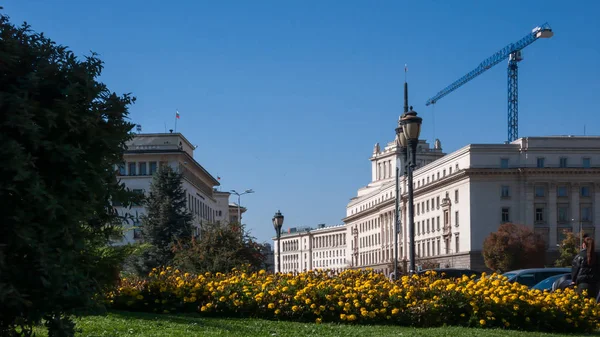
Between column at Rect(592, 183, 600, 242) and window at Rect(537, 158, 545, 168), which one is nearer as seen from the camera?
window at Rect(537, 158, 545, 168)

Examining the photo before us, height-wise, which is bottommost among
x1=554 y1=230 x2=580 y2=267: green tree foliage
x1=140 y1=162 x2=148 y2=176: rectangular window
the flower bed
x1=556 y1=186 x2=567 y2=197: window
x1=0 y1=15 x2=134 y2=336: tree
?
x1=554 y1=230 x2=580 y2=267: green tree foliage

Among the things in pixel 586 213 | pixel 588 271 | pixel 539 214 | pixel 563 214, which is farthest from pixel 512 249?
pixel 588 271

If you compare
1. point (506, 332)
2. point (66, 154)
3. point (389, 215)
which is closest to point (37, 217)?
point (66, 154)

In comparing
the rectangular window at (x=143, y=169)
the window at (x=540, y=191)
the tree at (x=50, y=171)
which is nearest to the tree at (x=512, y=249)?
the window at (x=540, y=191)

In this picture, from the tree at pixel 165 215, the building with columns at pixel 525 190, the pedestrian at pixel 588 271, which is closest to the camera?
the pedestrian at pixel 588 271

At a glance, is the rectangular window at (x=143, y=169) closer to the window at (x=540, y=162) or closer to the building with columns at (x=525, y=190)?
the building with columns at (x=525, y=190)

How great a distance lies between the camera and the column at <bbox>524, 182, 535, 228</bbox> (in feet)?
306

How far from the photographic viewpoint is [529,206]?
307 ft

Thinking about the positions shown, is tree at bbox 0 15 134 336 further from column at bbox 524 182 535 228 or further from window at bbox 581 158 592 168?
window at bbox 581 158 592 168

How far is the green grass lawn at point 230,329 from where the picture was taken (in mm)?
12554

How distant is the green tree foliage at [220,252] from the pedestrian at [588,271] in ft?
38.0

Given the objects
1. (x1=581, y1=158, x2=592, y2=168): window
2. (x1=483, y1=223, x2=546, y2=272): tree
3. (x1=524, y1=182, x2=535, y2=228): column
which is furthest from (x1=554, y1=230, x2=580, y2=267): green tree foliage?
(x1=581, y1=158, x2=592, y2=168): window

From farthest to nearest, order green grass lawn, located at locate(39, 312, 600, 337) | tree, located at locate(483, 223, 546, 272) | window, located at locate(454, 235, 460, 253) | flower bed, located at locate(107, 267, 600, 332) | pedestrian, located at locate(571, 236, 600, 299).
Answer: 1. window, located at locate(454, 235, 460, 253)
2. tree, located at locate(483, 223, 546, 272)
3. pedestrian, located at locate(571, 236, 600, 299)
4. flower bed, located at locate(107, 267, 600, 332)
5. green grass lawn, located at locate(39, 312, 600, 337)

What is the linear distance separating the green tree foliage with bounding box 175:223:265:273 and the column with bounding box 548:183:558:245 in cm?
6804
